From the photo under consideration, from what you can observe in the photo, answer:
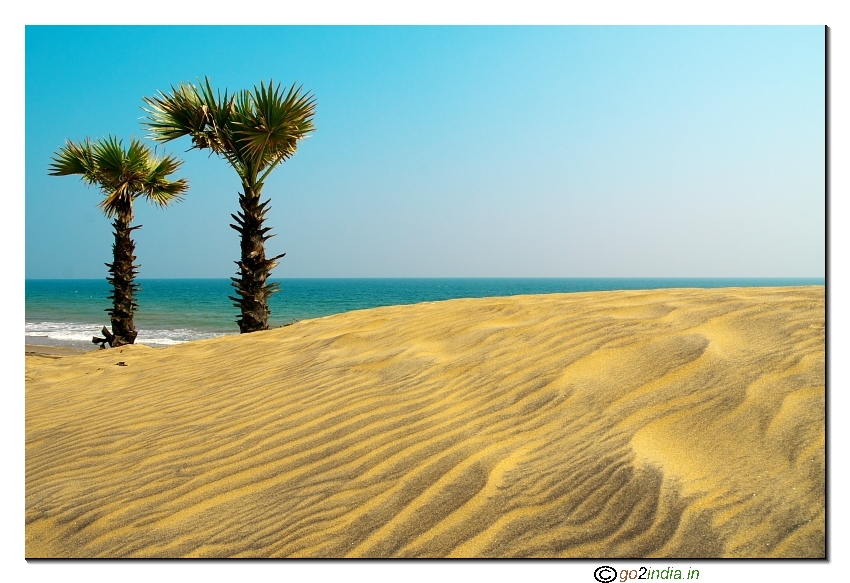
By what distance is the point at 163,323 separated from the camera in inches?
1104

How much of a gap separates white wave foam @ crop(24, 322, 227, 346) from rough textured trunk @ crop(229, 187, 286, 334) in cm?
1033

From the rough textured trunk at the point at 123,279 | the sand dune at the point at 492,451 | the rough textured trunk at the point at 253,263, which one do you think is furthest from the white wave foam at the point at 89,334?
the sand dune at the point at 492,451

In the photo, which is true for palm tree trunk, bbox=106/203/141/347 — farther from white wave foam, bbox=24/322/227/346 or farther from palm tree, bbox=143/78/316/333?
white wave foam, bbox=24/322/227/346

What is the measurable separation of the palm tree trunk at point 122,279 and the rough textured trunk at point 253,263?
3580 mm

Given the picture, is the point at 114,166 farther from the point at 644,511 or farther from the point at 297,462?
the point at 644,511

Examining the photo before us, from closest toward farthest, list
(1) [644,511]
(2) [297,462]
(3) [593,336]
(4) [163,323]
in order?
1. (1) [644,511]
2. (2) [297,462]
3. (3) [593,336]
4. (4) [163,323]

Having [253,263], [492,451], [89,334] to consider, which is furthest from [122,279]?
[89,334]

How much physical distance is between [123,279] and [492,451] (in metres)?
11.8

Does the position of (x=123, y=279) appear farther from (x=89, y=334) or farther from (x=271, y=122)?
(x=89, y=334)

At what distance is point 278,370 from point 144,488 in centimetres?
156

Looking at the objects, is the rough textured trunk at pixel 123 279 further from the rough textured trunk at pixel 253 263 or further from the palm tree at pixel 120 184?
the rough textured trunk at pixel 253 263

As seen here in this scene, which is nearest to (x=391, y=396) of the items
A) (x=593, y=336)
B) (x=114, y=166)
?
(x=593, y=336)

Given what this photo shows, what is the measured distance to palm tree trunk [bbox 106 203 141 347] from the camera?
11.9 meters

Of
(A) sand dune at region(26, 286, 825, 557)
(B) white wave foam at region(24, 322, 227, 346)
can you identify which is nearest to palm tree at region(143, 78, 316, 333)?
(A) sand dune at region(26, 286, 825, 557)
